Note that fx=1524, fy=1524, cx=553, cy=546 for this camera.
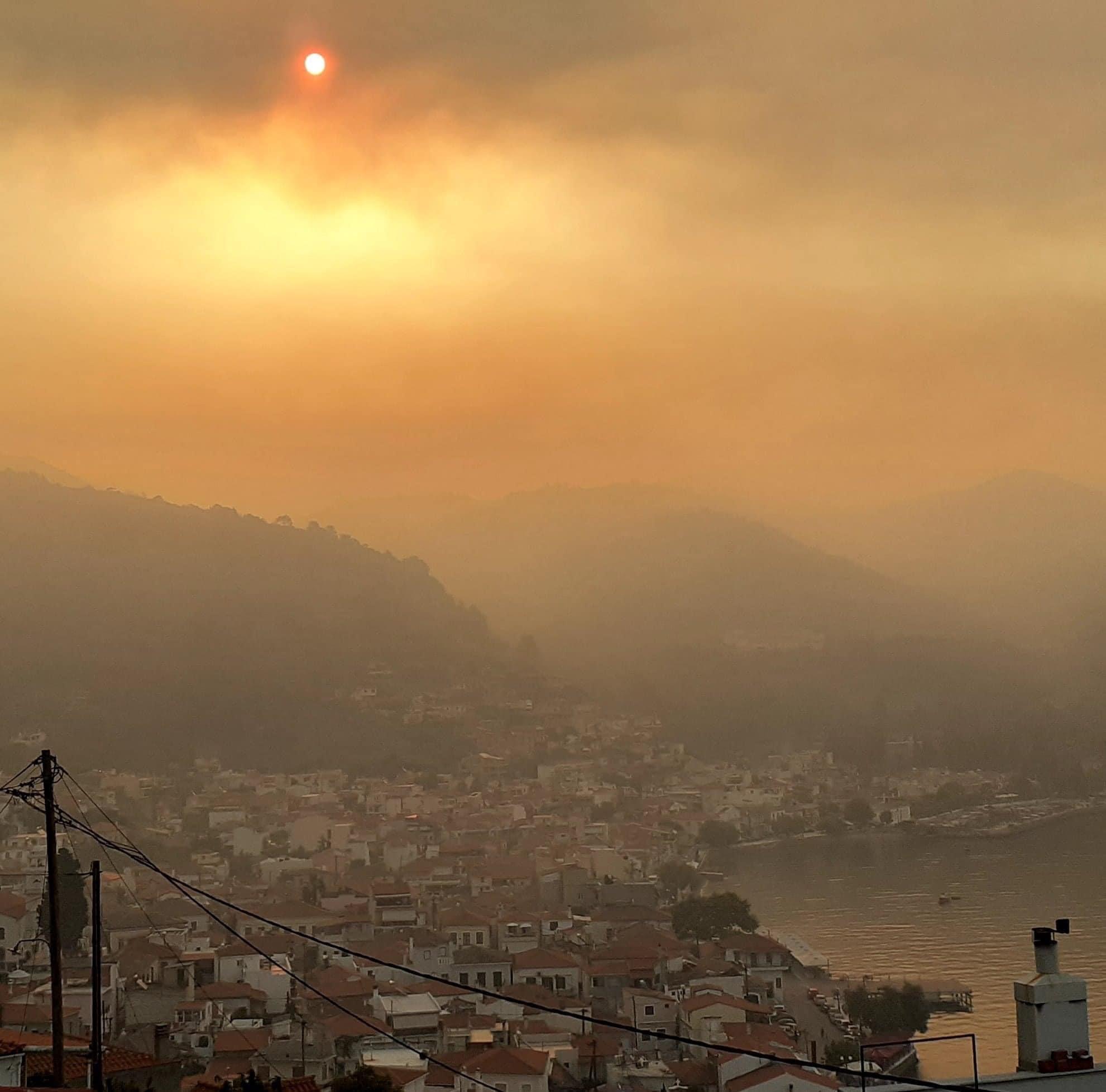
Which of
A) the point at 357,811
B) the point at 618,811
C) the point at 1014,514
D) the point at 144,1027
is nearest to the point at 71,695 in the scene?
the point at 357,811

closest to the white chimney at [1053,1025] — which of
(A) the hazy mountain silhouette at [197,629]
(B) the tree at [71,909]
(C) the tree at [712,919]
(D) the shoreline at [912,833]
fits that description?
(B) the tree at [71,909]

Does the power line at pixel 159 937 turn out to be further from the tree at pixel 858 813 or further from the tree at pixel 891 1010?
the tree at pixel 858 813

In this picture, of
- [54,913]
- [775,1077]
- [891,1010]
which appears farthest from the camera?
[891,1010]

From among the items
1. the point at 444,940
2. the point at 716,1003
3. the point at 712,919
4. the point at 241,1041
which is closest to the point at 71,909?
the point at 241,1041

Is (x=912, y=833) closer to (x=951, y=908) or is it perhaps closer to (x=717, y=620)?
(x=951, y=908)

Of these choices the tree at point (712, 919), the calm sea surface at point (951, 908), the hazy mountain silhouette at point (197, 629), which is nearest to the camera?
the calm sea surface at point (951, 908)

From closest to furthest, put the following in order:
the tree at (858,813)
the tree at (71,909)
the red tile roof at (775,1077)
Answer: the red tile roof at (775,1077) → the tree at (71,909) → the tree at (858,813)
